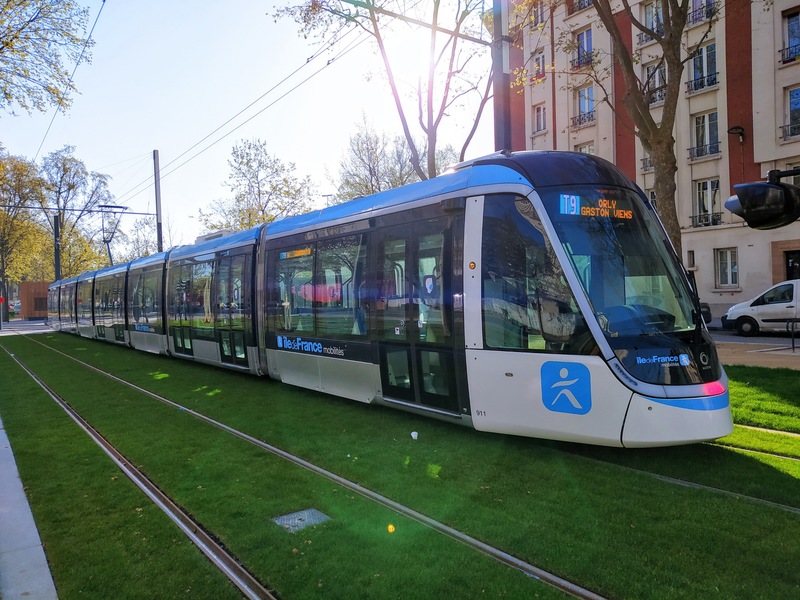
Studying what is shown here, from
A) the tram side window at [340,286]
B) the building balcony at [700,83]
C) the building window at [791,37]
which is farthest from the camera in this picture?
the building balcony at [700,83]

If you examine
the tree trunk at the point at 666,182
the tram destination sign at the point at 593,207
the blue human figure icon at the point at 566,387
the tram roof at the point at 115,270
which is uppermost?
the tree trunk at the point at 666,182

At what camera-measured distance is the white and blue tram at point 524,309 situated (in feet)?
17.7

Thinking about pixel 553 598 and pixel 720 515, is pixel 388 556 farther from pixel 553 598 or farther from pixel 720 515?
pixel 720 515

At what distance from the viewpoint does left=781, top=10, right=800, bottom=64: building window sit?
24.2m

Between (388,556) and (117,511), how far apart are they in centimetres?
256

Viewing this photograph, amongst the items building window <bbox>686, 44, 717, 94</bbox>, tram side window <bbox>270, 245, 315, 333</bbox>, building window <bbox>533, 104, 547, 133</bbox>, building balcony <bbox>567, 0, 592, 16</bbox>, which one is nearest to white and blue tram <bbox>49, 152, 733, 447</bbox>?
tram side window <bbox>270, 245, 315, 333</bbox>

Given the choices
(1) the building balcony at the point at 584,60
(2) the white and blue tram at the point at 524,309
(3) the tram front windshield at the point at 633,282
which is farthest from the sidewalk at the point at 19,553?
(1) the building balcony at the point at 584,60

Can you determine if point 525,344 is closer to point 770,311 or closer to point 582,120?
point 770,311

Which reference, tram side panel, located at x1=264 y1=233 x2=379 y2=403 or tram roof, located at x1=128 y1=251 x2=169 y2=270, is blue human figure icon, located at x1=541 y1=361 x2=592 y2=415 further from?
tram roof, located at x1=128 y1=251 x2=169 y2=270

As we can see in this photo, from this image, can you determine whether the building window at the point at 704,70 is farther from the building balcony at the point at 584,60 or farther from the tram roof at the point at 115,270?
the tram roof at the point at 115,270

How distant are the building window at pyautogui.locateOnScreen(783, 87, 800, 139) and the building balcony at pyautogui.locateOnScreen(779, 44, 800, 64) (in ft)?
4.03

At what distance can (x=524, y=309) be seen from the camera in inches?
232

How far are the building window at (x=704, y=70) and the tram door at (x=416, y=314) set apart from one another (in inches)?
1024

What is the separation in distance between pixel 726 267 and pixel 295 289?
24.7 meters
